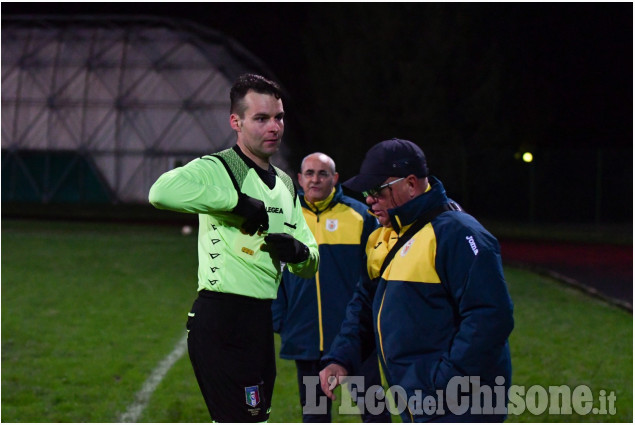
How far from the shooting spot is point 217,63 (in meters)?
54.9

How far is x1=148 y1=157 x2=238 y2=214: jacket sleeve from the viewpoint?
4.08m

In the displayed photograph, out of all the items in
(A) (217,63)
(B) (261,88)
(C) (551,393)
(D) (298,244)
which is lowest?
(C) (551,393)

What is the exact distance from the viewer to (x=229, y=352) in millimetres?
4352

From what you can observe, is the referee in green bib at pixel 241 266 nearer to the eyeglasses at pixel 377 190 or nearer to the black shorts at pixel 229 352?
the black shorts at pixel 229 352

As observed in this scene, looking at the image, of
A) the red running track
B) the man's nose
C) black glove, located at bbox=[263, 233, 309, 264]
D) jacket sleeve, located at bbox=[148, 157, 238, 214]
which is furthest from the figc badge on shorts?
the red running track

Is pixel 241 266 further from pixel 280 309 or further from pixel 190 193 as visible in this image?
→ pixel 280 309

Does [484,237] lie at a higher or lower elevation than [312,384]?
higher

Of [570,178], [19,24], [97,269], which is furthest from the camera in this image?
[19,24]

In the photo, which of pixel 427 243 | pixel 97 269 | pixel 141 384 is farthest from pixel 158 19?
pixel 427 243

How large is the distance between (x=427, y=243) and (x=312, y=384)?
303 centimetres

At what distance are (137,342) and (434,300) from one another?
690 centimetres

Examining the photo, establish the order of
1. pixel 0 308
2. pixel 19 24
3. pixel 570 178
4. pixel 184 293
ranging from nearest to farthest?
pixel 0 308 < pixel 184 293 < pixel 570 178 < pixel 19 24

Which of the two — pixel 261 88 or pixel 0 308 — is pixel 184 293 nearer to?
pixel 0 308

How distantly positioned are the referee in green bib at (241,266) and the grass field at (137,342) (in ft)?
9.14
